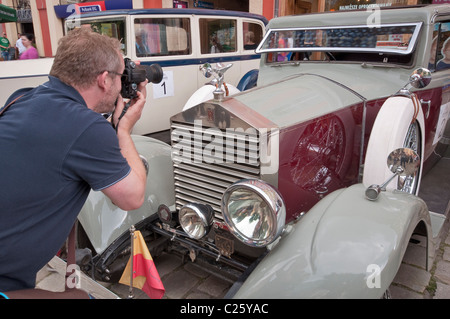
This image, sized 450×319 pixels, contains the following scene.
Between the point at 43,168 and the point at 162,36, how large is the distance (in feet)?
16.8

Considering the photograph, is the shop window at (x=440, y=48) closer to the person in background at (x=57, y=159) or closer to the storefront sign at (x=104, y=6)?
the person in background at (x=57, y=159)

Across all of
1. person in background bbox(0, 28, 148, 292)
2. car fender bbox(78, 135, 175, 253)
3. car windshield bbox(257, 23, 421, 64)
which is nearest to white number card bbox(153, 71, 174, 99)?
car windshield bbox(257, 23, 421, 64)

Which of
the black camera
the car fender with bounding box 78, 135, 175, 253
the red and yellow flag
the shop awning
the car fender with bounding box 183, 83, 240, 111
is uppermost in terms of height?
the shop awning

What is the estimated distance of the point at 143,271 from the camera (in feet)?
6.65

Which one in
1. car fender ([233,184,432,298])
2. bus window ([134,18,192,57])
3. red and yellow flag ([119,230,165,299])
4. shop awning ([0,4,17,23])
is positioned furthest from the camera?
shop awning ([0,4,17,23])

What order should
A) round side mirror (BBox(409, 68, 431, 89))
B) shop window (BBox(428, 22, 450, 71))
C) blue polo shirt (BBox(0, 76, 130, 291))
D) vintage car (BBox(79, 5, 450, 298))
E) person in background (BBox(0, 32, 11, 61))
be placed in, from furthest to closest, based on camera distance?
person in background (BBox(0, 32, 11, 61)) < shop window (BBox(428, 22, 450, 71)) < round side mirror (BBox(409, 68, 431, 89)) < vintage car (BBox(79, 5, 450, 298)) < blue polo shirt (BBox(0, 76, 130, 291))

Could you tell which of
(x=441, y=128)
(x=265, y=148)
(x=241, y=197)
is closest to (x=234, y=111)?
(x=265, y=148)

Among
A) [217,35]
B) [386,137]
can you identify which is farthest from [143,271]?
[217,35]

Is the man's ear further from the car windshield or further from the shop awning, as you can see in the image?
the shop awning

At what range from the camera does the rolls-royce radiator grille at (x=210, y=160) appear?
1884mm

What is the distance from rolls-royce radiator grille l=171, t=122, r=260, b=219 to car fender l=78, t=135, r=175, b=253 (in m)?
0.23

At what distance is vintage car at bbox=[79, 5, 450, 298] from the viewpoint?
1428 mm

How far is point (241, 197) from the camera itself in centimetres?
163

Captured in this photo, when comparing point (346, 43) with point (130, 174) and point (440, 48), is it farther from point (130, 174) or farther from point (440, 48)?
point (130, 174)
